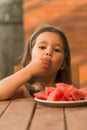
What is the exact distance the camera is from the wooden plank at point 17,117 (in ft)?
2.40

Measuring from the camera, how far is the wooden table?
2.36 ft

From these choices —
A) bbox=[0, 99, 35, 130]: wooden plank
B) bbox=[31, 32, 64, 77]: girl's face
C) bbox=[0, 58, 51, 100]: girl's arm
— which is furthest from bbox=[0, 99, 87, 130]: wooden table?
bbox=[31, 32, 64, 77]: girl's face

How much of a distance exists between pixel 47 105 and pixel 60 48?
0.70 metres

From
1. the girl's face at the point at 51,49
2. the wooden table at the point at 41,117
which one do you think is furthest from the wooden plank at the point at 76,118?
the girl's face at the point at 51,49

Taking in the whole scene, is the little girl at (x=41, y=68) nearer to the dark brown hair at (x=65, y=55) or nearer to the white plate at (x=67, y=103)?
the dark brown hair at (x=65, y=55)

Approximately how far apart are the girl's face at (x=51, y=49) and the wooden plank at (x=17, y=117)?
1.73 ft

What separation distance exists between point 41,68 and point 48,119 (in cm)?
62

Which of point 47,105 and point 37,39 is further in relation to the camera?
point 37,39

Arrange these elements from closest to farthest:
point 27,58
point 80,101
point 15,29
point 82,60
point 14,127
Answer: point 14,127 < point 80,101 < point 27,58 < point 82,60 < point 15,29

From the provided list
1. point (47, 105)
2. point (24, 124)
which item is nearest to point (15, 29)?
point (47, 105)

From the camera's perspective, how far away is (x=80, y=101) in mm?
982

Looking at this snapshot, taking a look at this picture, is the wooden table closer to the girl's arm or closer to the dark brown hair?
the girl's arm

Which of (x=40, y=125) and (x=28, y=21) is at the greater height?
(x=28, y=21)

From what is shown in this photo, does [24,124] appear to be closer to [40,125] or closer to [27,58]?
[40,125]
